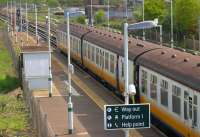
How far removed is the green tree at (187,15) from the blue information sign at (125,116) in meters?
42.8

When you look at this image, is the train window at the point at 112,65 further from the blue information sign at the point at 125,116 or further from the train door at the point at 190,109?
the blue information sign at the point at 125,116

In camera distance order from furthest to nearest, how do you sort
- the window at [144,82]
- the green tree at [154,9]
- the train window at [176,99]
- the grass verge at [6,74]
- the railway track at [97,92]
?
the green tree at [154,9] → the grass verge at [6,74] → the window at [144,82] → the railway track at [97,92] → the train window at [176,99]

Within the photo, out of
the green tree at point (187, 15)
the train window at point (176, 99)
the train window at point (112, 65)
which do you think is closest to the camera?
the train window at point (176, 99)

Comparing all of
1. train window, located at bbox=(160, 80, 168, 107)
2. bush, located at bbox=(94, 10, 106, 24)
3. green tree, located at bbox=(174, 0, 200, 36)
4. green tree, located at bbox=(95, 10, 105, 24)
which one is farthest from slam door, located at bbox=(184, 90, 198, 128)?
bush, located at bbox=(94, 10, 106, 24)

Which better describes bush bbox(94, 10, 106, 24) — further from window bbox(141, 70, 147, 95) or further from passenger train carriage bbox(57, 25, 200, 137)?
window bbox(141, 70, 147, 95)

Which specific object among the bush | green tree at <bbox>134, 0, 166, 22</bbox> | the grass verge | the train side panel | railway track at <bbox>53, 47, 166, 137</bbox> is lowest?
the grass verge

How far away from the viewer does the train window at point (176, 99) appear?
19.7 m

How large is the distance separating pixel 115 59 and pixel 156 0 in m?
40.7

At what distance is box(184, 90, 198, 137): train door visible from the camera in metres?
18.1

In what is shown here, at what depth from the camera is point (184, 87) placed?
1920 centimetres

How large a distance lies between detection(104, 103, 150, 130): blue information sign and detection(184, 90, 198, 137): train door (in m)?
2.98

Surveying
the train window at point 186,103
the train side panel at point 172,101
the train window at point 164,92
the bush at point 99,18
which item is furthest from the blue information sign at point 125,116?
the bush at point 99,18

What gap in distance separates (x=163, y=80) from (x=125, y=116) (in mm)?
6488

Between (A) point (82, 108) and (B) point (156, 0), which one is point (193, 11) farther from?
(A) point (82, 108)
